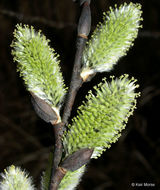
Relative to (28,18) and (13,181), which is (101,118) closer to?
(13,181)

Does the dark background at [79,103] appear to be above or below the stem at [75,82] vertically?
below

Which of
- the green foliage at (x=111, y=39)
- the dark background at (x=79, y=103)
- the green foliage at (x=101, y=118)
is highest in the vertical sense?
the green foliage at (x=111, y=39)

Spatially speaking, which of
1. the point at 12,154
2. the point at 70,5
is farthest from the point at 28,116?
the point at 70,5

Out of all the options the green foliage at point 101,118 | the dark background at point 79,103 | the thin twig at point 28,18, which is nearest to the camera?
the green foliage at point 101,118

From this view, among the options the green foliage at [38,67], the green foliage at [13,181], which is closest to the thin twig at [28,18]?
the green foliage at [38,67]

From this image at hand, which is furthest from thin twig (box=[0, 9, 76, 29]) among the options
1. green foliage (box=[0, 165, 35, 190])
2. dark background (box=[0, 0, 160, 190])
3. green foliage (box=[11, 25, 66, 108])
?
green foliage (box=[0, 165, 35, 190])

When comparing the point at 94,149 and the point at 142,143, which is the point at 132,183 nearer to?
the point at 142,143

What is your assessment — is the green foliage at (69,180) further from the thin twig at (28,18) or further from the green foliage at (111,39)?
the thin twig at (28,18)
